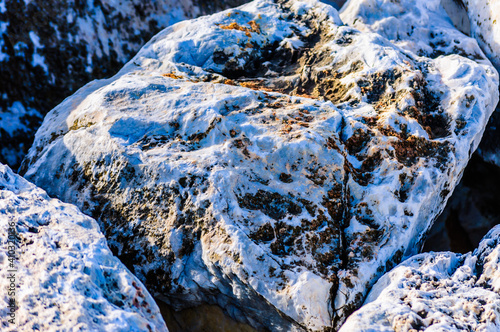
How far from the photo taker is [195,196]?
11.5 ft

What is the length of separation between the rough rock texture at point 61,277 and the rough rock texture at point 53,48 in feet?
7.19

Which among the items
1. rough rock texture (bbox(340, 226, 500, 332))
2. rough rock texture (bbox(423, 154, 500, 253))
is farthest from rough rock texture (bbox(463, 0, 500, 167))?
rough rock texture (bbox(340, 226, 500, 332))

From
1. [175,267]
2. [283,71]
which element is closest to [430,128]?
[283,71]

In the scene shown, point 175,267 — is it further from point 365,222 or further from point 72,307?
point 365,222

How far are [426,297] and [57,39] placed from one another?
207 inches

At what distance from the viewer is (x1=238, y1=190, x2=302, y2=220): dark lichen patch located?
349 cm

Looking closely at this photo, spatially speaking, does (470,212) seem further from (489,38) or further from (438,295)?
(438,295)

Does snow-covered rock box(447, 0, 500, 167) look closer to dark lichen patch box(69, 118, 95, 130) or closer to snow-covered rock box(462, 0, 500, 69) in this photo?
snow-covered rock box(462, 0, 500, 69)

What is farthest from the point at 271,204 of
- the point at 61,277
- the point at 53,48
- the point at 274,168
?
the point at 53,48

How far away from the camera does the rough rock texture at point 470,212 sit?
5.29 metres

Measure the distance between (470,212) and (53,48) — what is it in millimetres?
5780

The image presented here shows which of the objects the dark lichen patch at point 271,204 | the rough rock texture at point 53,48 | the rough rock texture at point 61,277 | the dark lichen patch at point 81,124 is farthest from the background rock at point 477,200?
A: the rough rock texture at point 53,48

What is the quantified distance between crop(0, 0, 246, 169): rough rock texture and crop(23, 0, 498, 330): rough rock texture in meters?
0.74

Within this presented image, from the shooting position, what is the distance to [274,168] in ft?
12.2
